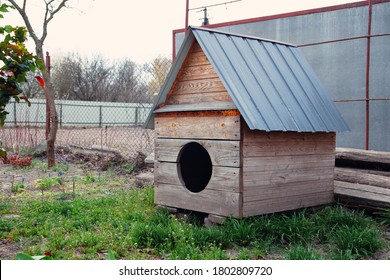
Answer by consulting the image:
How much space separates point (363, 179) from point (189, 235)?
2.80 m

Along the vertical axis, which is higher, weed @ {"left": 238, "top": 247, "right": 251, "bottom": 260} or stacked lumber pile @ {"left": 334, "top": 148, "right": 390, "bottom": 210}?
stacked lumber pile @ {"left": 334, "top": 148, "right": 390, "bottom": 210}

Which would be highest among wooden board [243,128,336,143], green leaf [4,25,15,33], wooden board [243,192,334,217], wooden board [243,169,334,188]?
green leaf [4,25,15,33]

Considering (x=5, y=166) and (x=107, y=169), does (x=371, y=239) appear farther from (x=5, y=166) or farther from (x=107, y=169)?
(x=5, y=166)

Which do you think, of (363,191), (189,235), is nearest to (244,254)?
(189,235)

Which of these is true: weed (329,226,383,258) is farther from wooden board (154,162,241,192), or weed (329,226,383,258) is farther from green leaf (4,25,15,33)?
green leaf (4,25,15,33)

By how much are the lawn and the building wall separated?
3771 millimetres

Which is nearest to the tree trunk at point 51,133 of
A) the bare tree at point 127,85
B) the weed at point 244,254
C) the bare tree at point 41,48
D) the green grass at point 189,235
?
the bare tree at point 41,48

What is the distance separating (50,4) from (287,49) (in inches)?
246

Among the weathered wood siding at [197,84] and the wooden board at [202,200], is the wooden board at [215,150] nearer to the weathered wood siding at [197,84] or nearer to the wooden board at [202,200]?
the wooden board at [202,200]

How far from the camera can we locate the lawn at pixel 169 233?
4363 millimetres

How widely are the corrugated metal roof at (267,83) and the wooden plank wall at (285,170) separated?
0.67ft

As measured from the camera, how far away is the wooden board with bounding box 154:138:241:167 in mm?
5000

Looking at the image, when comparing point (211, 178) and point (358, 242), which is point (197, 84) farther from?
point (358, 242)

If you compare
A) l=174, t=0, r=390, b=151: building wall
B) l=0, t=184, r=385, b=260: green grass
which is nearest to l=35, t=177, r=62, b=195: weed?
l=0, t=184, r=385, b=260: green grass
